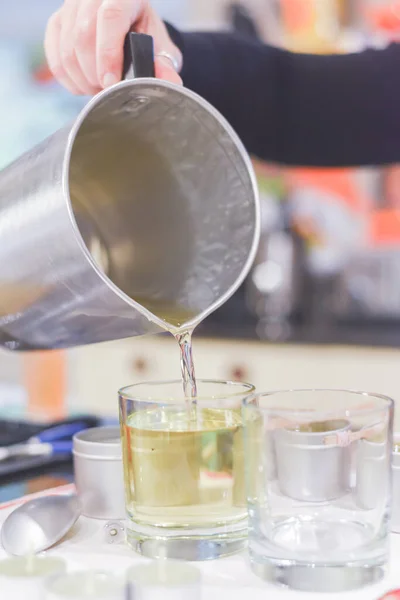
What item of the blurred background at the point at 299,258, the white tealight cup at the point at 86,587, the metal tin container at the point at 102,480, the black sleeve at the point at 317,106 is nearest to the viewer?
the white tealight cup at the point at 86,587

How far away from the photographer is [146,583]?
444mm

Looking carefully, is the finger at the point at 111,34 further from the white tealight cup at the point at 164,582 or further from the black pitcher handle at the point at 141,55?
the white tealight cup at the point at 164,582

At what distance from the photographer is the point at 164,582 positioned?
0.45 m

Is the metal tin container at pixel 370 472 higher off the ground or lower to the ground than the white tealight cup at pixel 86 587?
higher

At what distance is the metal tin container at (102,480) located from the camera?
646mm

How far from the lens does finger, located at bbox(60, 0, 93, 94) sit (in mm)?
763

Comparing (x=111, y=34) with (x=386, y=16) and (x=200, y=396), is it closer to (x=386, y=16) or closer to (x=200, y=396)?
(x=200, y=396)

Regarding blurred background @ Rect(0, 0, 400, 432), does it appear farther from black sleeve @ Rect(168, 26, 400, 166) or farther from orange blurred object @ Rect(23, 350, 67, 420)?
black sleeve @ Rect(168, 26, 400, 166)

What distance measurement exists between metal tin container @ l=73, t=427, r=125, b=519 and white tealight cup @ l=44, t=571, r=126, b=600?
182mm

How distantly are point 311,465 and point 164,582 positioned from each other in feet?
0.43

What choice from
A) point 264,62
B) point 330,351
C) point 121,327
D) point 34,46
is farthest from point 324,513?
point 34,46

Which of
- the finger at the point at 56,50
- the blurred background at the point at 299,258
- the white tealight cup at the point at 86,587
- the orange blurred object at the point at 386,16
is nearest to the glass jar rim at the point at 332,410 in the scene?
the white tealight cup at the point at 86,587

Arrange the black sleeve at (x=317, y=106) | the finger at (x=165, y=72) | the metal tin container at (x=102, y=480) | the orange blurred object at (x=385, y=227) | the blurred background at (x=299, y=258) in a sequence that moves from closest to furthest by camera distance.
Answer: the metal tin container at (x=102, y=480) → the finger at (x=165, y=72) → the black sleeve at (x=317, y=106) → the blurred background at (x=299, y=258) → the orange blurred object at (x=385, y=227)

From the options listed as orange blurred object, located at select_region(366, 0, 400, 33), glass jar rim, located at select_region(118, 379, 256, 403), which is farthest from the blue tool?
orange blurred object, located at select_region(366, 0, 400, 33)
